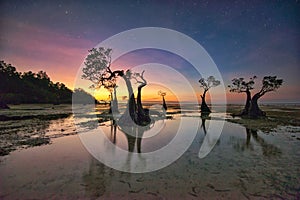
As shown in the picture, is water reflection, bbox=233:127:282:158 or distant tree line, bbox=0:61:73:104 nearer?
water reflection, bbox=233:127:282:158

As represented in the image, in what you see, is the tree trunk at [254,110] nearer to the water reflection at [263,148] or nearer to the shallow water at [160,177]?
the water reflection at [263,148]

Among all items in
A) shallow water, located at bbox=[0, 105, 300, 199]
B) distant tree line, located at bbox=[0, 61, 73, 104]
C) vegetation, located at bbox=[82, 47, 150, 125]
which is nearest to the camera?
shallow water, located at bbox=[0, 105, 300, 199]

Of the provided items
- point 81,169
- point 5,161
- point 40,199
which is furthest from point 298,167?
point 5,161

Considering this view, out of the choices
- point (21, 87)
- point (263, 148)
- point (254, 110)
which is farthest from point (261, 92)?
point (21, 87)

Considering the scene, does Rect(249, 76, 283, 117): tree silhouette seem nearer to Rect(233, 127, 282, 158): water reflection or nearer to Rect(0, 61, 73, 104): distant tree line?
Rect(233, 127, 282, 158): water reflection

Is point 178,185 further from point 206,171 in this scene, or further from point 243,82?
point 243,82

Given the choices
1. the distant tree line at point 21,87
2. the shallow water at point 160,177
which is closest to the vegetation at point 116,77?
the shallow water at point 160,177

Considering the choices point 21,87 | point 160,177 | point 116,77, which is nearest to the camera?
point 160,177

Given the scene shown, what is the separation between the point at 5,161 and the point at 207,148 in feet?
39.2

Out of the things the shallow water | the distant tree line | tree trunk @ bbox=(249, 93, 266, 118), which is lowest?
the shallow water

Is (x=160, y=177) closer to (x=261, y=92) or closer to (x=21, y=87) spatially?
(x=261, y=92)

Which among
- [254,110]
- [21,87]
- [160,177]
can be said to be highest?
[21,87]

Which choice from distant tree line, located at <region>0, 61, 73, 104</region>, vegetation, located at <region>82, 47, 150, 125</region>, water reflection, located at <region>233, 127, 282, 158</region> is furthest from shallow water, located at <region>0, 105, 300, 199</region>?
distant tree line, located at <region>0, 61, 73, 104</region>

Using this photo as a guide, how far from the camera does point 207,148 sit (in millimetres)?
10852
